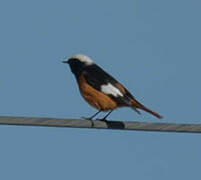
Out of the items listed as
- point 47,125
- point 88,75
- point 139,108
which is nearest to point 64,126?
point 47,125

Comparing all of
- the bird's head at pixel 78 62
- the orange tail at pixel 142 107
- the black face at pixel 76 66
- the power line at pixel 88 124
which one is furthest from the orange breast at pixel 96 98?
the power line at pixel 88 124

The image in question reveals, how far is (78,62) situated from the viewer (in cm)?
1130

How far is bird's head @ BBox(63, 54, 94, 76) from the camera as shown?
11.0 m

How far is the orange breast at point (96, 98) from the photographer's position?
992 centimetres

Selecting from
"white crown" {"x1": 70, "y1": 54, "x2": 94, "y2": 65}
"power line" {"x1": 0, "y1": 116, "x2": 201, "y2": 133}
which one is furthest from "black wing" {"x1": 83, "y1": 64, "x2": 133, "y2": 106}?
"power line" {"x1": 0, "y1": 116, "x2": 201, "y2": 133}

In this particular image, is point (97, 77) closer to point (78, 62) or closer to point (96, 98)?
point (96, 98)

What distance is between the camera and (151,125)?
7059 mm

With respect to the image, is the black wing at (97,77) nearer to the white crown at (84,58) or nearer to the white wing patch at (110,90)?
the white wing patch at (110,90)

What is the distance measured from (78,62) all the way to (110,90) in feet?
5.23

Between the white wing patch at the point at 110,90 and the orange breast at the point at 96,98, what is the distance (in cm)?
8

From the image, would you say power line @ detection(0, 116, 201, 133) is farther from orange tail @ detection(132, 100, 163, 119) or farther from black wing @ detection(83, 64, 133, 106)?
black wing @ detection(83, 64, 133, 106)

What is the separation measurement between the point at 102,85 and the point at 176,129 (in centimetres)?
311

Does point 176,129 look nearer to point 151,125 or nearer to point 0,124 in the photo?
point 151,125

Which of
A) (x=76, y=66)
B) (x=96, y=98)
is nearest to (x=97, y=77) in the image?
(x=96, y=98)
